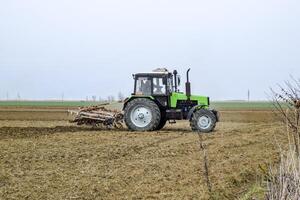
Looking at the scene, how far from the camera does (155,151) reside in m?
15.9

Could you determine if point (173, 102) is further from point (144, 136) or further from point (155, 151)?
point (155, 151)

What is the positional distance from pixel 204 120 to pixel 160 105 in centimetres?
186

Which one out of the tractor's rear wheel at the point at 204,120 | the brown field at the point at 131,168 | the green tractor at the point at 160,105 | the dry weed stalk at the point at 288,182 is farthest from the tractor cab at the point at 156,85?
the dry weed stalk at the point at 288,182

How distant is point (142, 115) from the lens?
23.5m

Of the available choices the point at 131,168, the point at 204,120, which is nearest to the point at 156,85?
the point at 204,120

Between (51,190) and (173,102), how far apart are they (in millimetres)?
13279

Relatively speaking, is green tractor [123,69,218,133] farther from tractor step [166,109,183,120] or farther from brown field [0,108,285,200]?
brown field [0,108,285,200]

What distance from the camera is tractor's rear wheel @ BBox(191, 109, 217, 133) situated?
2300 cm

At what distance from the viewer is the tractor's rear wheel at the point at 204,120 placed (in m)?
23.0

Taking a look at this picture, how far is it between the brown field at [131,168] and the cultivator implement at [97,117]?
603cm

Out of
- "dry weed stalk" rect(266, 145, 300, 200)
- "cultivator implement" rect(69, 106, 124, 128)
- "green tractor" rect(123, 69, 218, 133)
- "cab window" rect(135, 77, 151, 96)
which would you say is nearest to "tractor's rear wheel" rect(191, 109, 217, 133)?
"green tractor" rect(123, 69, 218, 133)

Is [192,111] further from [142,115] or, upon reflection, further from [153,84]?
[142,115]

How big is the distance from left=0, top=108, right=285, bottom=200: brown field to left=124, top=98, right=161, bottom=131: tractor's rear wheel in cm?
408

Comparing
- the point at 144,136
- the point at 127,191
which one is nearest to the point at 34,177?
the point at 127,191
